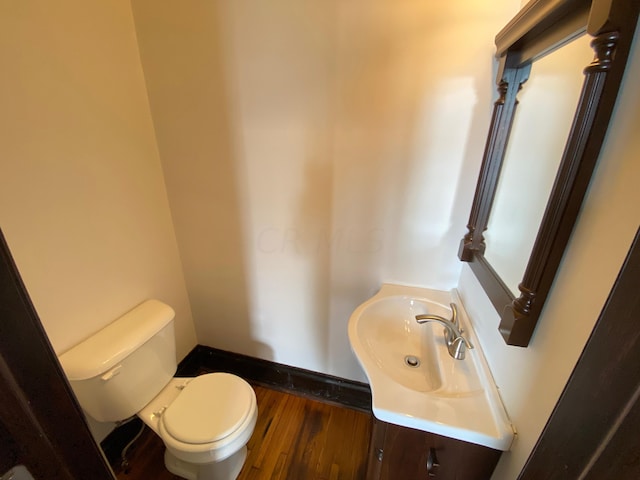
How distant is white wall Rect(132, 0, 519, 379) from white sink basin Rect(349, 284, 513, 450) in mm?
156

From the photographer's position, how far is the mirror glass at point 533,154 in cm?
65

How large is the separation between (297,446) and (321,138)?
163cm

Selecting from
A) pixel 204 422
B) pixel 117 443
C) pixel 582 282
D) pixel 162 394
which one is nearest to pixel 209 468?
pixel 204 422

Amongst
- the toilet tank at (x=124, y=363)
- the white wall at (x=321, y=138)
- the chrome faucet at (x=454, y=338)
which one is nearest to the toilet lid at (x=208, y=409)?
the toilet tank at (x=124, y=363)

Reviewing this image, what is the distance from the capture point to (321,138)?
119cm

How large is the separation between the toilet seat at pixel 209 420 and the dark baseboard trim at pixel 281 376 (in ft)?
1.58

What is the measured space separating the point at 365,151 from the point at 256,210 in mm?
627

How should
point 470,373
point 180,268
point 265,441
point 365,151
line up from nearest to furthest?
point 470,373, point 365,151, point 265,441, point 180,268

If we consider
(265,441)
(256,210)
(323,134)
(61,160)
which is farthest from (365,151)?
(265,441)

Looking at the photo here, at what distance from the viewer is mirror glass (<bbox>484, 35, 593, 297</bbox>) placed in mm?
652

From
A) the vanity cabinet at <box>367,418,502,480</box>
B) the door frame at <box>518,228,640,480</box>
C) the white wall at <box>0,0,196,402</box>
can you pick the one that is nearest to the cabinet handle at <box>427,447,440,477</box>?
the vanity cabinet at <box>367,418,502,480</box>

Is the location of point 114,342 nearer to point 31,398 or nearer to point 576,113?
point 31,398

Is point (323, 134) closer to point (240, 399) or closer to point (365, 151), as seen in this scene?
point (365, 151)

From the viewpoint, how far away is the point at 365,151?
1.17 metres
